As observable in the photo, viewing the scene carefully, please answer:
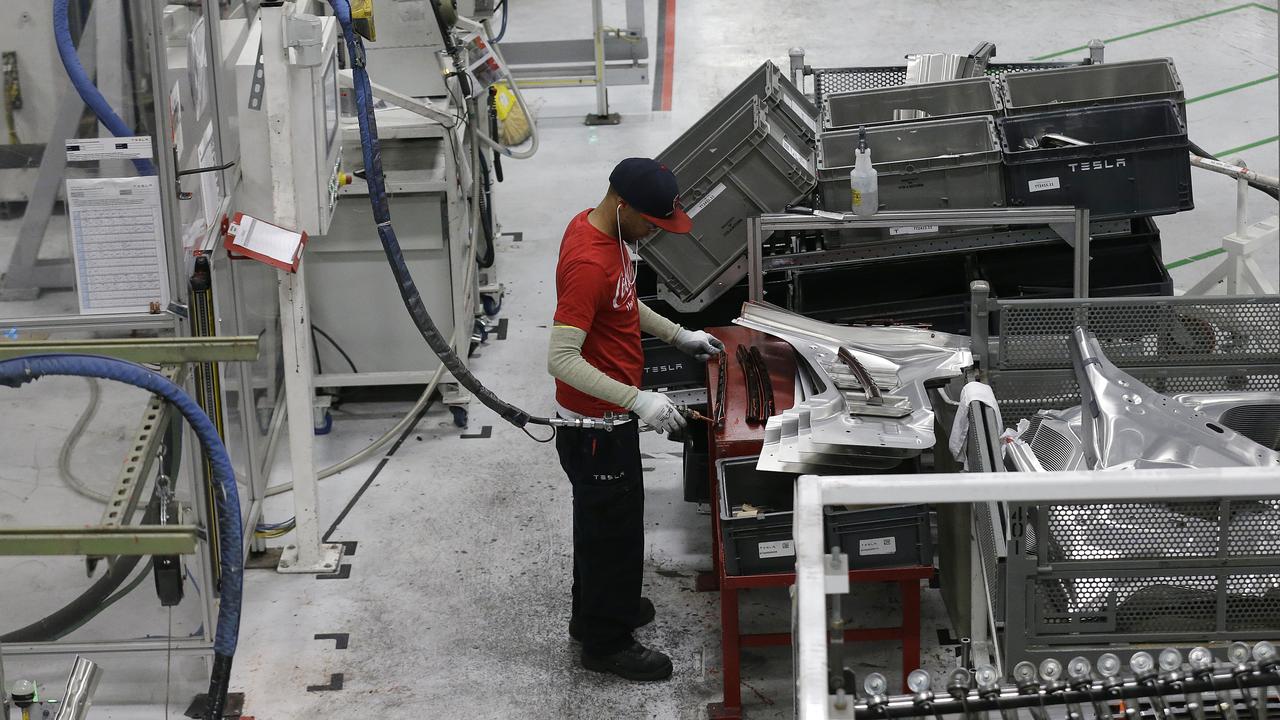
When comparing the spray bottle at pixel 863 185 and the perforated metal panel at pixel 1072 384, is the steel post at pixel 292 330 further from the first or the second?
the perforated metal panel at pixel 1072 384

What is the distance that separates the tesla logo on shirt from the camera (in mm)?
4027

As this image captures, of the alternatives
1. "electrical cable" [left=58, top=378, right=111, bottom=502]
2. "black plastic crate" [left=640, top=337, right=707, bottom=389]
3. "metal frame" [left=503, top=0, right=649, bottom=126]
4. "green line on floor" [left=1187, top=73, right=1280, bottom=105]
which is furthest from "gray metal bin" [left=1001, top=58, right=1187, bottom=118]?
"metal frame" [left=503, top=0, right=649, bottom=126]

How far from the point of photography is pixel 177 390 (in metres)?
2.43

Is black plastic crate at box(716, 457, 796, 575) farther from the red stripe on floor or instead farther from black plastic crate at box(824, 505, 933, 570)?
the red stripe on floor

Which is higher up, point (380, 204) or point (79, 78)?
point (79, 78)

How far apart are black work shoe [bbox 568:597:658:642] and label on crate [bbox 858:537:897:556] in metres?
0.81

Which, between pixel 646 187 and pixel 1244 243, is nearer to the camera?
pixel 646 187

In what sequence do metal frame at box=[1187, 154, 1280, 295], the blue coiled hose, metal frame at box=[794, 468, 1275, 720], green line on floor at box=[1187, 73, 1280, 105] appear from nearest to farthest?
metal frame at box=[794, 468, 1275, 720] < the blue coiled hose < metal frame at box=[1187, 154, 1280, 295] < green line on floor at box=[1187, 73, 1280, 105]

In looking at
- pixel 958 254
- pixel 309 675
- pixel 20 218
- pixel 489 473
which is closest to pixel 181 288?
pixel 20 218

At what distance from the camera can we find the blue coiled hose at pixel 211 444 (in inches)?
91.7

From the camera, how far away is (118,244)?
4.07 metres

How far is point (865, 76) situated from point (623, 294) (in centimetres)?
268

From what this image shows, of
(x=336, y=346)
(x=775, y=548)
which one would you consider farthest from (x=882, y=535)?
(x=336, y=346)

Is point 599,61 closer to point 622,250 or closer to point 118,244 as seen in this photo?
point 622,250
